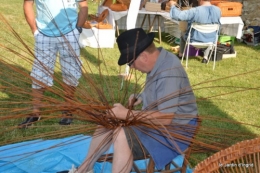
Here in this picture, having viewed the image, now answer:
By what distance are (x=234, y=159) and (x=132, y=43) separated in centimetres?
77

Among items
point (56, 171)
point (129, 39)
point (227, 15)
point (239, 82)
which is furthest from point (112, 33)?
point (129, 39)

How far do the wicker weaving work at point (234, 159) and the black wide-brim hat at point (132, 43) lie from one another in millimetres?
673

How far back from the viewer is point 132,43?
2.00 m

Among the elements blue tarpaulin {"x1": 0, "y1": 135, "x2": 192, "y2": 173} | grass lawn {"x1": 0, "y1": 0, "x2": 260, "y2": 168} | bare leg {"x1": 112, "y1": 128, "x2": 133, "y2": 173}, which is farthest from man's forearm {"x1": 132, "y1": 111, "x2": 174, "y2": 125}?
blue tarpaulin {"x1": 0, "y1": 135, "x2": 192, "y2": 173}

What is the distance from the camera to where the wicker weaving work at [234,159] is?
149 cm

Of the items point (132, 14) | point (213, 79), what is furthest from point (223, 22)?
point (132, 14)

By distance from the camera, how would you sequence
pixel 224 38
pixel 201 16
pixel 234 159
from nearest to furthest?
pixel 234 159
pixel 201 16
pixel 224 38

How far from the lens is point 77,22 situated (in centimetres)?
318

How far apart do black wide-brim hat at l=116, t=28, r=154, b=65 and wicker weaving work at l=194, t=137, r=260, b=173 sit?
673 mm

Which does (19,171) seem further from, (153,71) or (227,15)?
(227,15)

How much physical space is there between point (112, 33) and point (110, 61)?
829 mm

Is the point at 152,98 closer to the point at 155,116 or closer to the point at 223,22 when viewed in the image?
the point at 155,116

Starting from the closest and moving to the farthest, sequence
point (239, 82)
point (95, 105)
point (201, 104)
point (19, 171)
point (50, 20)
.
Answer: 1. point (95, 105)
2. point (19, 171)
3. point (50, 20)
4. point (201, 104)
5. point (239, 82)

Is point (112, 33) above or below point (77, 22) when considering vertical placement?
below
